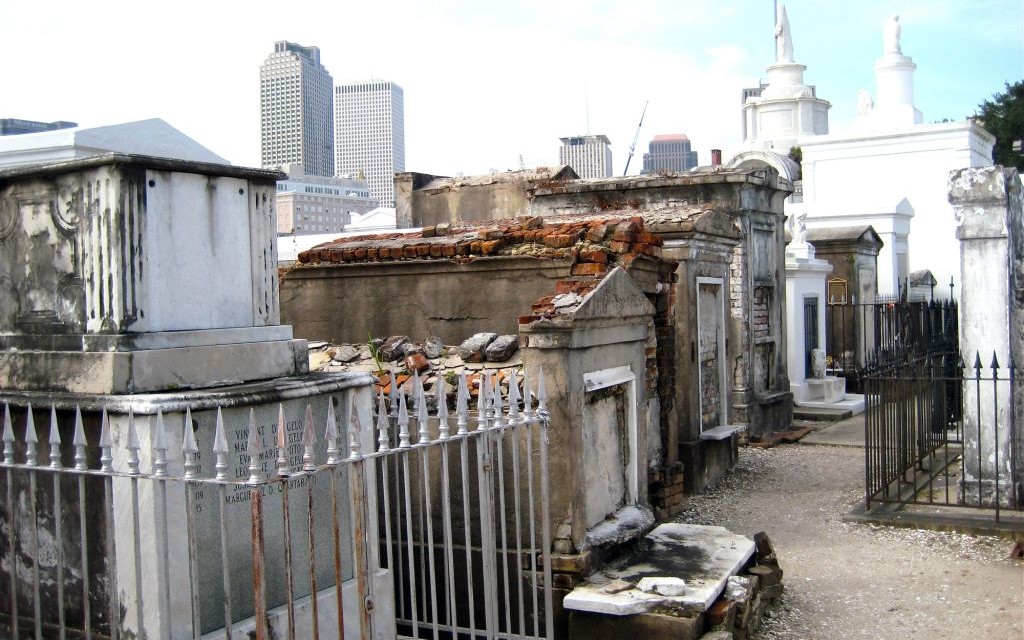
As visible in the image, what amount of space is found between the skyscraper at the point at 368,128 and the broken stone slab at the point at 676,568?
10460 centimetres

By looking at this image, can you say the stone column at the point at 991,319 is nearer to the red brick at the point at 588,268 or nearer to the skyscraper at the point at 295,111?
the red brick at the point at 588,268

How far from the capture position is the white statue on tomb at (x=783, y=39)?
35.2 meters

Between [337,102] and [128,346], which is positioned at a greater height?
[337,102]

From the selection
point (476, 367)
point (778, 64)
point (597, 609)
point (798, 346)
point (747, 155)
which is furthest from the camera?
point (778, 64)

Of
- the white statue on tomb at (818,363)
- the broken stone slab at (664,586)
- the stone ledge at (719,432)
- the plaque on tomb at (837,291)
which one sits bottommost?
the broken stone slab at (664,586)

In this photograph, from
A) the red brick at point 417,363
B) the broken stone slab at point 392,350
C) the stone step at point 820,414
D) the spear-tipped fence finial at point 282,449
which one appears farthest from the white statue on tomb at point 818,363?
the spear-tipped fence finial at point 282,449

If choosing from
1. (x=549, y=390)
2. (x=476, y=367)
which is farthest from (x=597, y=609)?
(x=476, y=367)

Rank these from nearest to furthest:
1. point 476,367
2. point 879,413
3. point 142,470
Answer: point 142,470
point 476,367
point 879,413

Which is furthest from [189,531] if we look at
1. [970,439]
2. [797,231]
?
[797,231]

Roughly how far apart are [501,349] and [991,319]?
4594 mm

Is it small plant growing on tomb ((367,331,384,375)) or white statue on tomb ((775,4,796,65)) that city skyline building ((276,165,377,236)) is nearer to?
white statue on tomb ((775,4,796,65))

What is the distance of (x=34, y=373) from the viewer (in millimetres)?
4250

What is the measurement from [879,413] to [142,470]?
6.95m

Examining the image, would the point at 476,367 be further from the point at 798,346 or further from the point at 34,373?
the point at 798,346
